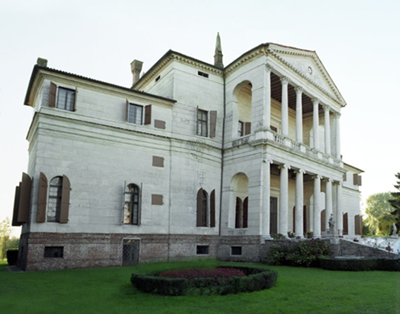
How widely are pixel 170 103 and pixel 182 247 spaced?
10449mm

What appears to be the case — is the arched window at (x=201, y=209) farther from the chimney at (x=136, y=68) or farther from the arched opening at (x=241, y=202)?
the chimney at (x=136, y=68)

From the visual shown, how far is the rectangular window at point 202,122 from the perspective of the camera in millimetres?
29516

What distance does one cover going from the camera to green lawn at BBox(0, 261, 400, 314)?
10875 millimetres

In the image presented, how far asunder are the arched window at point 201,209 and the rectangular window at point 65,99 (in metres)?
10.9

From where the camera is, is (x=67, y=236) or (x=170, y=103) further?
(x=170, y=103)

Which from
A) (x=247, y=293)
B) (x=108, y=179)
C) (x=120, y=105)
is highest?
(x=120, y=105)

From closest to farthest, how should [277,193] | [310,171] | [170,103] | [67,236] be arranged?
1. [67,236]
2. [170,103]
3. [310,171]
4. [277,193]

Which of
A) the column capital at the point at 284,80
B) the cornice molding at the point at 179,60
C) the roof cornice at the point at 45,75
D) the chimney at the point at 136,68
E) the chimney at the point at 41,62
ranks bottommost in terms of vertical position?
the roof cornice at the point at 45,75

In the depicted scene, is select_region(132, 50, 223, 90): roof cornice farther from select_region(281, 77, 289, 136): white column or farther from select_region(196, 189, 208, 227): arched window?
select_region(196, 189, 208, 227): arched window

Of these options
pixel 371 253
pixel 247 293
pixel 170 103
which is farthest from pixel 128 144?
pixel 371 253

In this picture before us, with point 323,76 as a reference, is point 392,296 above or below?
below

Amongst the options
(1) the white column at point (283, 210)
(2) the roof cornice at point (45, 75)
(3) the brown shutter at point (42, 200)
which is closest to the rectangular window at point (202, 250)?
(1) the white column at point (283, 210)

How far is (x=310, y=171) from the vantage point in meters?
32.2

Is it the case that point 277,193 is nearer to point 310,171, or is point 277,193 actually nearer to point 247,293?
point 310,171
